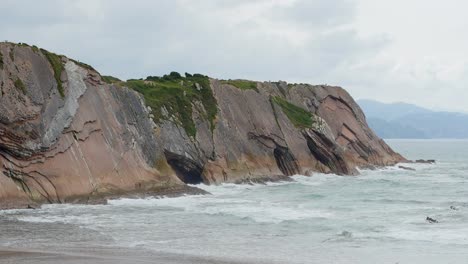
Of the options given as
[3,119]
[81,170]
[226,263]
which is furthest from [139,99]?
[226,263]

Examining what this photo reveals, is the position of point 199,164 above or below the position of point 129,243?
above

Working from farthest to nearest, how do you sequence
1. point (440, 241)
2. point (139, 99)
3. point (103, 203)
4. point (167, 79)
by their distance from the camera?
point (167, 79) < point (139, 99) < point (103, 203) < point (440, 241)

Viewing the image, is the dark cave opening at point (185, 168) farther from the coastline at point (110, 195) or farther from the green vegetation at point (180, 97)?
the coastline at point (110, 195)

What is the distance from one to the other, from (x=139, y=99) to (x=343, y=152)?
109ft

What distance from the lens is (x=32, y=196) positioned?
1531 inches

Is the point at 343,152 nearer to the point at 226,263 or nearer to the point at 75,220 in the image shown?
the point at 75,220

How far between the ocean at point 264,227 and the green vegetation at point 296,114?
23.2m

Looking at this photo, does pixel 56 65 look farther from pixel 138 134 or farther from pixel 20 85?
pixel 138 134

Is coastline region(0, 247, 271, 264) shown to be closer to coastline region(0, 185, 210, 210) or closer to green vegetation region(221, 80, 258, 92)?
coastline region(0, 185, 210, 210)

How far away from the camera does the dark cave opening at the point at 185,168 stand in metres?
55.4

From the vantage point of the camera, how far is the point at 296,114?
256 ft

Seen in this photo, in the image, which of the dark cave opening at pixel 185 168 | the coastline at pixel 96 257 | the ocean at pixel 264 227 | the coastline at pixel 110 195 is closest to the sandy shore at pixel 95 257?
the coastline at pixel 96 257

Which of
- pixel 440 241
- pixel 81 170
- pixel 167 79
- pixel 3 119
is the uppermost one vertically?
pixel 167 79

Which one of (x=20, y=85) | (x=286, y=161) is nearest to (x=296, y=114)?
(x=286, y=161)
